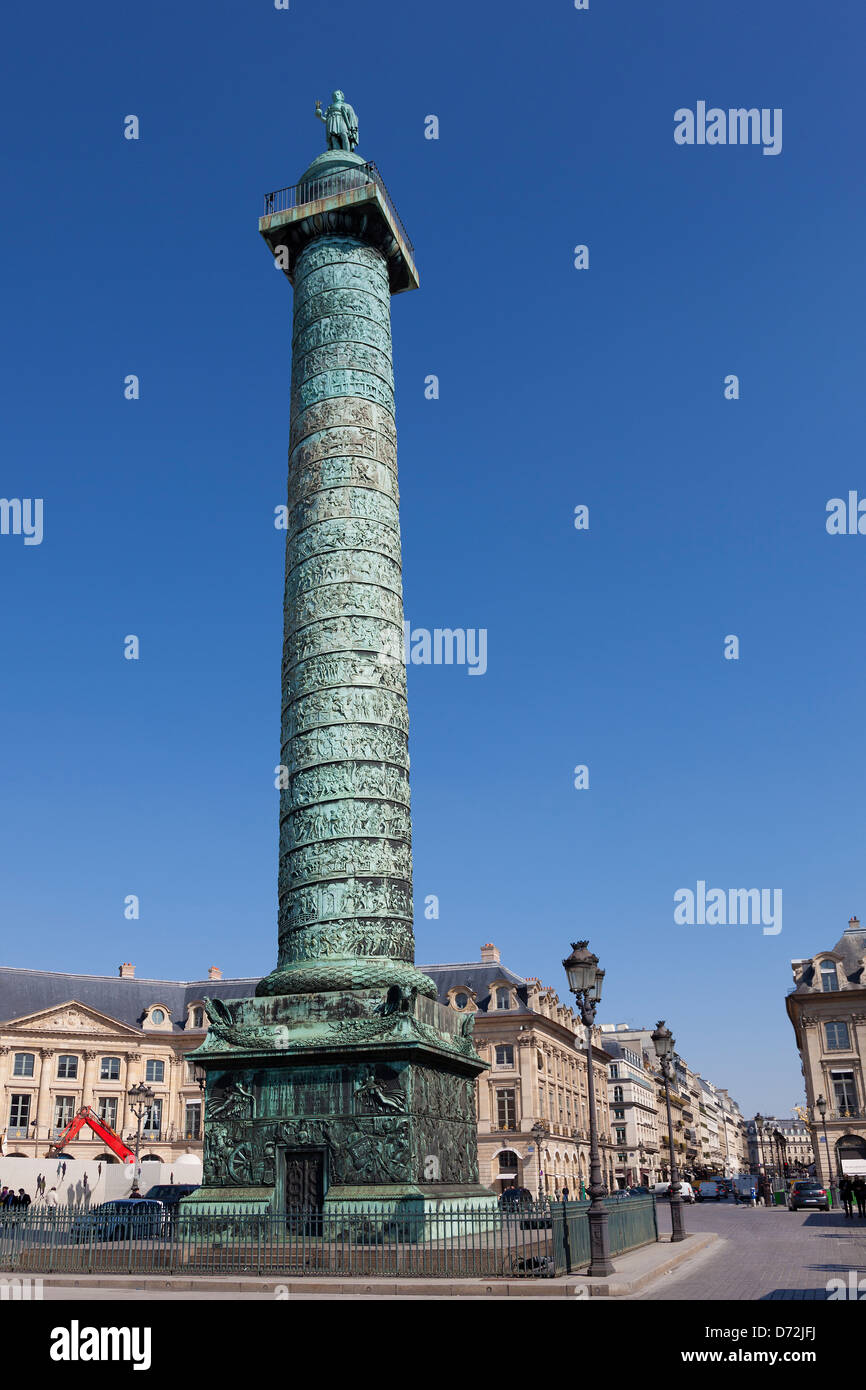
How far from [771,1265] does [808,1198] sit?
25411mm

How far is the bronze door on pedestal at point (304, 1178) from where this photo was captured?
14.1m

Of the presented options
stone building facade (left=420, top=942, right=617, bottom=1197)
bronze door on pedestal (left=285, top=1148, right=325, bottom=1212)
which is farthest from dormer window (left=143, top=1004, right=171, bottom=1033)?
bronze door on pedestal (left=285, top=1148, right=325, bottom=1212)

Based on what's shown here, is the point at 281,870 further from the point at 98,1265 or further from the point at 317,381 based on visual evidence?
the point at 317,381

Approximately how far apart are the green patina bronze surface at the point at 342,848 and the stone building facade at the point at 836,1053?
3637 centimetres

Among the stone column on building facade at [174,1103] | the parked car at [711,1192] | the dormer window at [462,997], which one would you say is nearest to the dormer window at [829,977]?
the parked car at [711,1192]

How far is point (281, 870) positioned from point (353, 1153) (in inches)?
172

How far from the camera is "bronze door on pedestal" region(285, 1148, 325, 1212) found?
14.1 meters

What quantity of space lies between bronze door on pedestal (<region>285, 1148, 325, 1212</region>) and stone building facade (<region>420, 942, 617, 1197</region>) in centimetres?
3139

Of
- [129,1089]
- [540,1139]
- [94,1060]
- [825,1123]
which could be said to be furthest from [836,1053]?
[94,1060]

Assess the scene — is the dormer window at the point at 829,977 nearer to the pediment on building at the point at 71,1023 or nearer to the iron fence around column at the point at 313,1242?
the pediment on building at the point at 71,1023

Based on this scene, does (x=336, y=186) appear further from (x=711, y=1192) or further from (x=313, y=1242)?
(x=711, y=1192)
